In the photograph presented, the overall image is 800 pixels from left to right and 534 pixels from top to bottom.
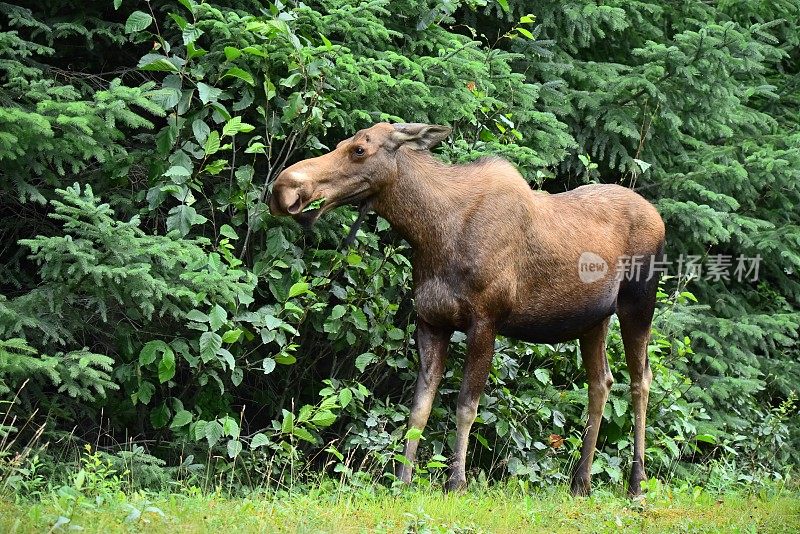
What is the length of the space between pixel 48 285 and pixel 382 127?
263 centimetres

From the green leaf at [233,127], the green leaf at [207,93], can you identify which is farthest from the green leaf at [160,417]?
the green leaf at [207,93]

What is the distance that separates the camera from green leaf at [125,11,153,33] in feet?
24.7

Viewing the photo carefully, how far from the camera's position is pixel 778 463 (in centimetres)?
1117

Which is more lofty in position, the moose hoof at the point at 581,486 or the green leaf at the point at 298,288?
the green leaf at the point at 298,288

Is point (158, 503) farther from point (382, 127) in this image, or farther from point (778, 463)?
point (778, 463)

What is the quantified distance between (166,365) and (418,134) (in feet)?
8.23

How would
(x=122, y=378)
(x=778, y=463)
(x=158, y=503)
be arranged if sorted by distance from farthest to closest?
(x=778, y=463) < (x=122, y=378) < (x=158, y=503)

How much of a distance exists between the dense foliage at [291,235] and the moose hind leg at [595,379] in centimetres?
40

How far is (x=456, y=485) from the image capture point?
7512 mm

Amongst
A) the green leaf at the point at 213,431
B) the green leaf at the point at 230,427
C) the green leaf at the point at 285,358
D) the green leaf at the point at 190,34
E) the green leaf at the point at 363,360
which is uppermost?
the green leaf at the point at 190,34

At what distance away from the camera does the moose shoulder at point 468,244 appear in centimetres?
739

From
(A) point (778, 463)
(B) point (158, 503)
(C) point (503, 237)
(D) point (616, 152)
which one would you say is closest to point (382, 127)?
(C) point (503, 237)

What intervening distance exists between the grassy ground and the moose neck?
187 centimetres

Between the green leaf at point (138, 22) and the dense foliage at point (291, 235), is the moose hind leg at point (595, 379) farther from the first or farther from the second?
the green leaf at point (138, 22)
